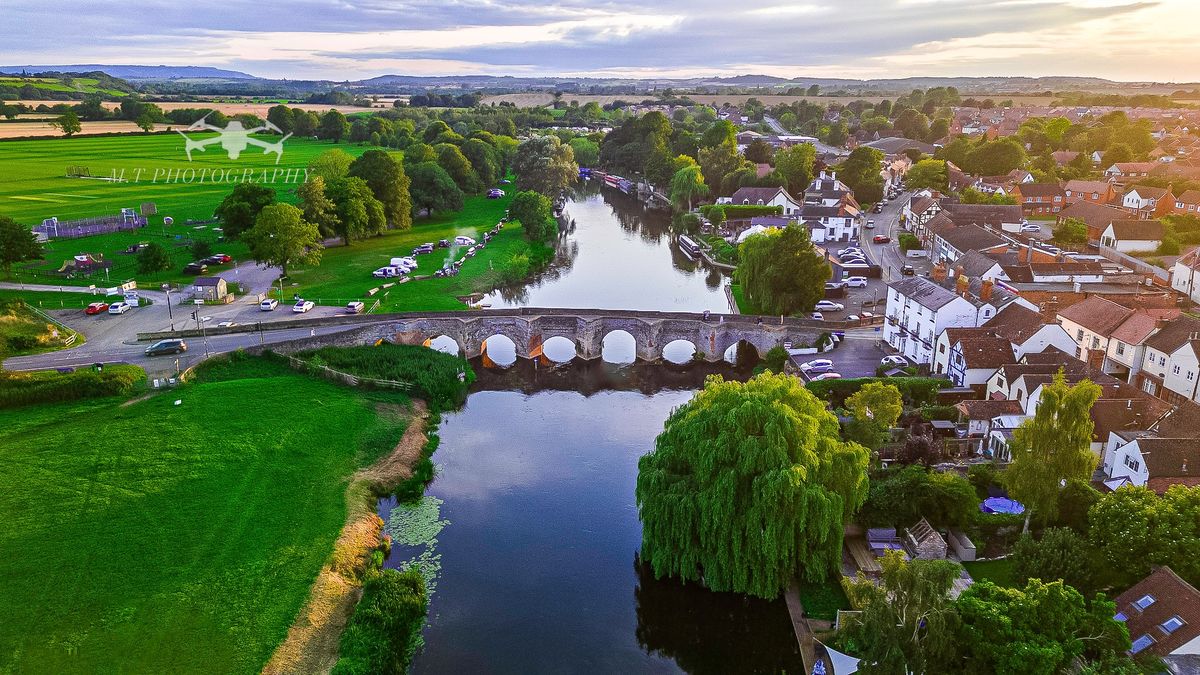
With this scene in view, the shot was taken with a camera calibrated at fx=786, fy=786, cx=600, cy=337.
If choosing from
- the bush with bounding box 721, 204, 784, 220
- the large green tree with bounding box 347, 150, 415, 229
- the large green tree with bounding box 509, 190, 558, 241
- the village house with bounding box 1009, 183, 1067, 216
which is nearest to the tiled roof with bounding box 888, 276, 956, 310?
the large green tree with bounding box 509, 190, 558, 241

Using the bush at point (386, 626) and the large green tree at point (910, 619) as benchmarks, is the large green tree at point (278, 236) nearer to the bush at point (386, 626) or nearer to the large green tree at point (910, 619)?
the bush at point (386, 626)

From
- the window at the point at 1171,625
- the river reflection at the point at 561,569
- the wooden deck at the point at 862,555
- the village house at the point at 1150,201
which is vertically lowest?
the river reflection at the point at 561,569

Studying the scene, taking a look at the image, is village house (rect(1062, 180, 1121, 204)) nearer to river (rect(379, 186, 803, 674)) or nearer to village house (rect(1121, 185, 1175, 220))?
village house (rect(1121, 185, 1175, 220))

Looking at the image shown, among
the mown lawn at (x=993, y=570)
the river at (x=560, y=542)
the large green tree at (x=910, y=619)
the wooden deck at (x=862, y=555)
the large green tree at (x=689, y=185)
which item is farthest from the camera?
the large green tree at (x=689, y=185)

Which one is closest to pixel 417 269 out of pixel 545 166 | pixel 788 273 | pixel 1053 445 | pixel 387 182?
pixel 387 182

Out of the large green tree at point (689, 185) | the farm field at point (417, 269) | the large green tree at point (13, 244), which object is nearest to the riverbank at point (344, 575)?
the farm field at point (417, 269)

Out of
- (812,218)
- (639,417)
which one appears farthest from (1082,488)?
(812,218)

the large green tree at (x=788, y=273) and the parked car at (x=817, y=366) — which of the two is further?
the large green tree at (x=788, y=273)
